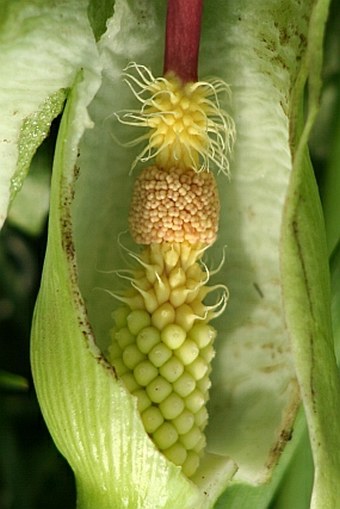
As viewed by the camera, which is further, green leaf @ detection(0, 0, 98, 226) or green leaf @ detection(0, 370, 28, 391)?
green leaf @ detection(0, 370, 28, 391)

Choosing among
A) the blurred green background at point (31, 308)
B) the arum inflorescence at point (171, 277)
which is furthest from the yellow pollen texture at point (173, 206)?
the blurred green background at point (31, 308)

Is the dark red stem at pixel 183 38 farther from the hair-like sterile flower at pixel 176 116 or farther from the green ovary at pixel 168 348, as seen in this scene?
the green ovary at pixel 168 348

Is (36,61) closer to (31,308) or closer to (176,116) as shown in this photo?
(176,116)

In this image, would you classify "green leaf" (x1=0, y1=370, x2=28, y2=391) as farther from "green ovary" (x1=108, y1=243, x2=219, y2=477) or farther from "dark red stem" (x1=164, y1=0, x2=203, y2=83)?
"dark red stem" (x1=164, y1=0, x2=203, y2=83)

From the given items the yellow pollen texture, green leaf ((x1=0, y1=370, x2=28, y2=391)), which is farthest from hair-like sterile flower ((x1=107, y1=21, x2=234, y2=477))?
green leaf ((x1=0, y1=370, x2=28, y2=391))

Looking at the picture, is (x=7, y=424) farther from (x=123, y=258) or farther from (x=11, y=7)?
(x=11, y=7)

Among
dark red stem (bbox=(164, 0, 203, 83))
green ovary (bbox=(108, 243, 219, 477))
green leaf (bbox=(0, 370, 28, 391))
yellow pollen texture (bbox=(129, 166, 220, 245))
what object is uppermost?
dark red stem (bbox=(164, 0, 203, 83))
